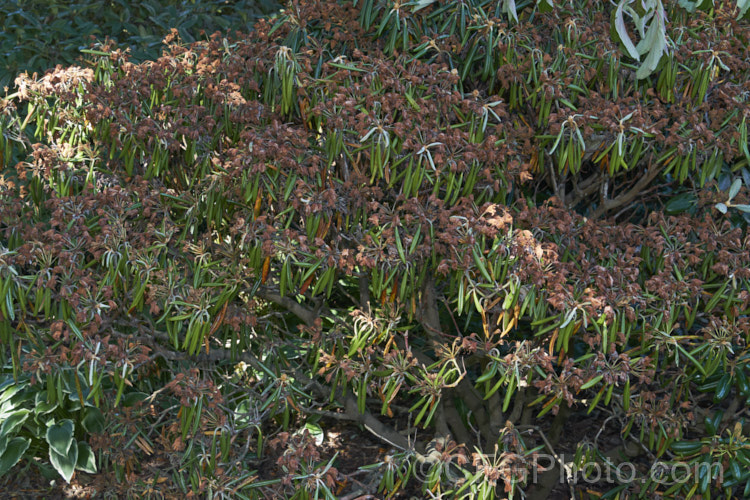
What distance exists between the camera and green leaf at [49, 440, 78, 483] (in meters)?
3.36

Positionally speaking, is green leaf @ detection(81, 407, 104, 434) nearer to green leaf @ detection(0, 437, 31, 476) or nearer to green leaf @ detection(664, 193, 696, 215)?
green leaf @ detection(0, 437, 31, 476)

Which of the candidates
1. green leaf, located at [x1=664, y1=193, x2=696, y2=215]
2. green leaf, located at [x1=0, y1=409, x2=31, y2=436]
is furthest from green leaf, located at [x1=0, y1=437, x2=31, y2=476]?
green leaf, located at [x1=664, y1=193, x2=696, y2=215]

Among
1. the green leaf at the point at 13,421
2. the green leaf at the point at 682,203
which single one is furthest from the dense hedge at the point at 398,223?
the green leaf at the point at 13,421

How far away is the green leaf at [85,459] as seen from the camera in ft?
11.5

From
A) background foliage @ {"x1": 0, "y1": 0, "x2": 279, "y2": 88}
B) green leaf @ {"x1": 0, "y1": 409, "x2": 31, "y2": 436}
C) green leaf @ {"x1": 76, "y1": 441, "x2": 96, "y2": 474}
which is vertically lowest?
green leaf @ {"x1": 76, "y1": 441, "x2": 96, "y2": 474}

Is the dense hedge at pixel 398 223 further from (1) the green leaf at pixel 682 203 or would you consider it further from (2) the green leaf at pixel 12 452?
(2) the green leaf at pixel 12 452

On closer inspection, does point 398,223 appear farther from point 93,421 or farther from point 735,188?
point 93,421

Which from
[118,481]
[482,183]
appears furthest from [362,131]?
[118,481]

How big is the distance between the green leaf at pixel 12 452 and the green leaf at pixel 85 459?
0.93 ft

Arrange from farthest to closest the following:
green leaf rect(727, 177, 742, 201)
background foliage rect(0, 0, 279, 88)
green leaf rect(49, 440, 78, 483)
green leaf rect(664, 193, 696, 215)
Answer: background foliage rect(0, 0, 279, 88), green leaf rect(49, 440, 78, 483), green leaf rect(664, 193, 696, 215), green leaf rect(727, 177, 742, 201)

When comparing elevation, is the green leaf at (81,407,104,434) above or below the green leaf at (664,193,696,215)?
below

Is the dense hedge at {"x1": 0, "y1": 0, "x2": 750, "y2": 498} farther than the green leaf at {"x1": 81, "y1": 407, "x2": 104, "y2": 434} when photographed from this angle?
No

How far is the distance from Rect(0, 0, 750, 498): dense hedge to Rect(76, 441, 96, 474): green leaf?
0.28m

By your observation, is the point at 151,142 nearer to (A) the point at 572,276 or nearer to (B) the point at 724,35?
(A) the point at 572,276
